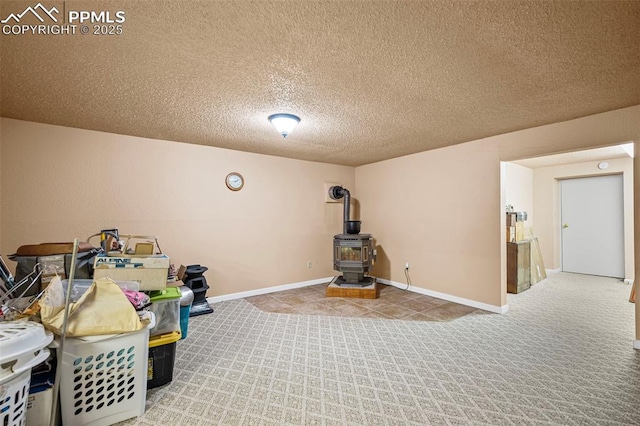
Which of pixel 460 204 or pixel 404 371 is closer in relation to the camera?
pixel 404 371

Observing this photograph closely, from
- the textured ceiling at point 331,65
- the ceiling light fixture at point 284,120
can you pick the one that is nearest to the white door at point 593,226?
the textured ceiling at point 331,65

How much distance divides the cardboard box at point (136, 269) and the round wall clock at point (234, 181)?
2230mm

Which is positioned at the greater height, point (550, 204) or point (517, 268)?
point (550, 204)

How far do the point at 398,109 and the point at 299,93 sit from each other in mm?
992

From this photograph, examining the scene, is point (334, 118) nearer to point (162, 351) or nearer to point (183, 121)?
point (183, 121)

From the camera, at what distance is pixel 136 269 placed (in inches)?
Answer: 80.4

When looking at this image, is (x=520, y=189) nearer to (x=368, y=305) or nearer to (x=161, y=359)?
(x=368, y=305)

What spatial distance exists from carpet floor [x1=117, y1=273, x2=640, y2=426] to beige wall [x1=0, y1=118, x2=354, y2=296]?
115 centimetres

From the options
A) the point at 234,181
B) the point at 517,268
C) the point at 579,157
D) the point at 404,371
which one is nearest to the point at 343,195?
the point at 234,181

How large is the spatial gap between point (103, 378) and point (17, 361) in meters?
0.50

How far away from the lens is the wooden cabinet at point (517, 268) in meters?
4.49

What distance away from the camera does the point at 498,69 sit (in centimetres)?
193

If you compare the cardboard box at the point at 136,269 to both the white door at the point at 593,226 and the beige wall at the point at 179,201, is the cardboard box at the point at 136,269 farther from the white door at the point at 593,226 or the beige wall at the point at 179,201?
the white door at the point at 593,226

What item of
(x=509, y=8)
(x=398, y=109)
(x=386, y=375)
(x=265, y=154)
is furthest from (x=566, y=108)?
(x=265, y=154)
